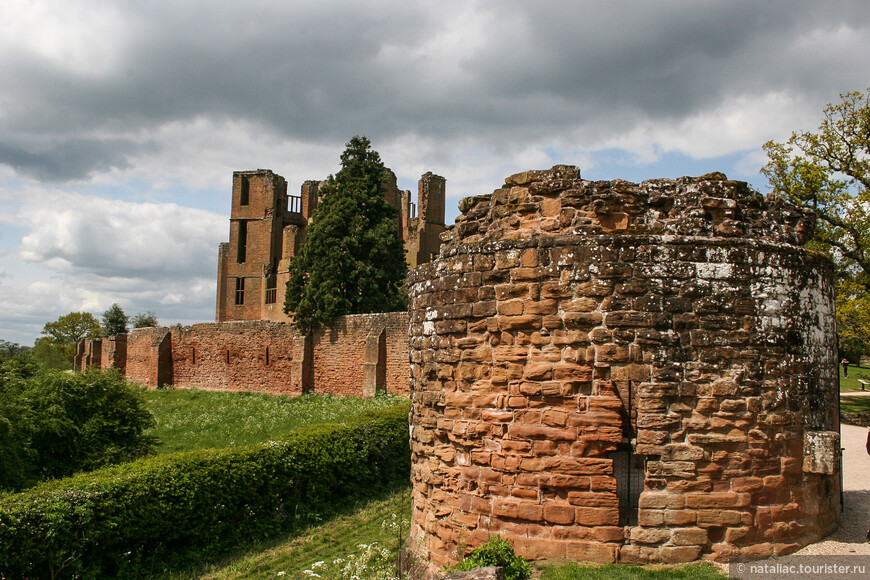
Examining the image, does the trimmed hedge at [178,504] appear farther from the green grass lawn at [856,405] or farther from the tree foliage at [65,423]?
the green grass lawn at [856,405]

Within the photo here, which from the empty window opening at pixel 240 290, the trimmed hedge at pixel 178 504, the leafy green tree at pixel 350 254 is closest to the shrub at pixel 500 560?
the trimmed hedge at pixel 178 504

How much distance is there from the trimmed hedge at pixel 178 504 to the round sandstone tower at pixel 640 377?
4336 mm

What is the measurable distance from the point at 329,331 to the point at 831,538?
19494 millimetres

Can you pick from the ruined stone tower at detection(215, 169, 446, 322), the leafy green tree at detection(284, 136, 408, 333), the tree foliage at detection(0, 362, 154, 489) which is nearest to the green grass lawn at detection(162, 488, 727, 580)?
the tree foliage at detection(0, 362, 154, 489)

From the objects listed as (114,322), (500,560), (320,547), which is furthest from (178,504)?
(114,322)

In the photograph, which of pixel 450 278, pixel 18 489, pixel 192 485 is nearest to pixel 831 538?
pixel 450 278

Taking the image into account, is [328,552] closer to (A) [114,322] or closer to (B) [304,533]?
(B) [304,533]

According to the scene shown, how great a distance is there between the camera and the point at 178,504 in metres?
8.69

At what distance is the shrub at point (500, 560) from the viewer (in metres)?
5.23

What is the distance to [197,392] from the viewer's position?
28.5m

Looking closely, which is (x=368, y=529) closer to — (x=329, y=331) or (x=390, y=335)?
(x=390, y=335)

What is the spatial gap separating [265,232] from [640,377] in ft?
146

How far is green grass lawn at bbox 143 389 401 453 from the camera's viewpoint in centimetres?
1523

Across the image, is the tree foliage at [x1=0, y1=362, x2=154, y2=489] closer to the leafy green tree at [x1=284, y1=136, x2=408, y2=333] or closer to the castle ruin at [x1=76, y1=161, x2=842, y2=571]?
the castle ruin at [x1=76, y1=161, x2=842, y2=571]
